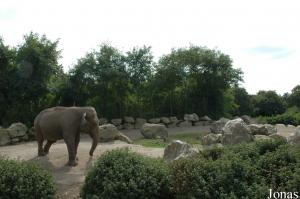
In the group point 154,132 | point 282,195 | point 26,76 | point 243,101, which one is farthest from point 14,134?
point 243,101

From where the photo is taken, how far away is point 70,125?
42.3 feet

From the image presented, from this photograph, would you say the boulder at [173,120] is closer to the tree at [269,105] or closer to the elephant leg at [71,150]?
the elephant leg at [71,150]

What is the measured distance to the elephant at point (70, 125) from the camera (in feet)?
42.0

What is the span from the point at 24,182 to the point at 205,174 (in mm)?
2979

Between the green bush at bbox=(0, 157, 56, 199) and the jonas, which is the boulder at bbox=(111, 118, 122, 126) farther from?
the jonas

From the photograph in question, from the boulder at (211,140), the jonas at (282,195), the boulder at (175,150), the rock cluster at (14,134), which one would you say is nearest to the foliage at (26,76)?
the rock cluster at (14,134)

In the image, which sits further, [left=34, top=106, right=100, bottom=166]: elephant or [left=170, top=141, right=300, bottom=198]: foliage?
[left=34, top=106, right=100, bottom=166]: elephant

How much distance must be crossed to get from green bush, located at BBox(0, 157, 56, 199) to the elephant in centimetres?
468

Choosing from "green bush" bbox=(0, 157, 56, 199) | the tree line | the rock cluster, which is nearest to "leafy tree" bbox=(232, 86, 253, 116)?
the tree line

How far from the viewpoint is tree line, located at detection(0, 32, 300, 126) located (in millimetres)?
22719

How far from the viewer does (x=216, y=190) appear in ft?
21.7

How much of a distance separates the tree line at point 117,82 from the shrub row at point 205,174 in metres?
15.8

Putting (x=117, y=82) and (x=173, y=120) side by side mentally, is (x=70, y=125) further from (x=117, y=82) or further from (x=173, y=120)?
(x=173, y=120)

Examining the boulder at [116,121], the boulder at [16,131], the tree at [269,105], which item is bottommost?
the boulder at [16,131]
